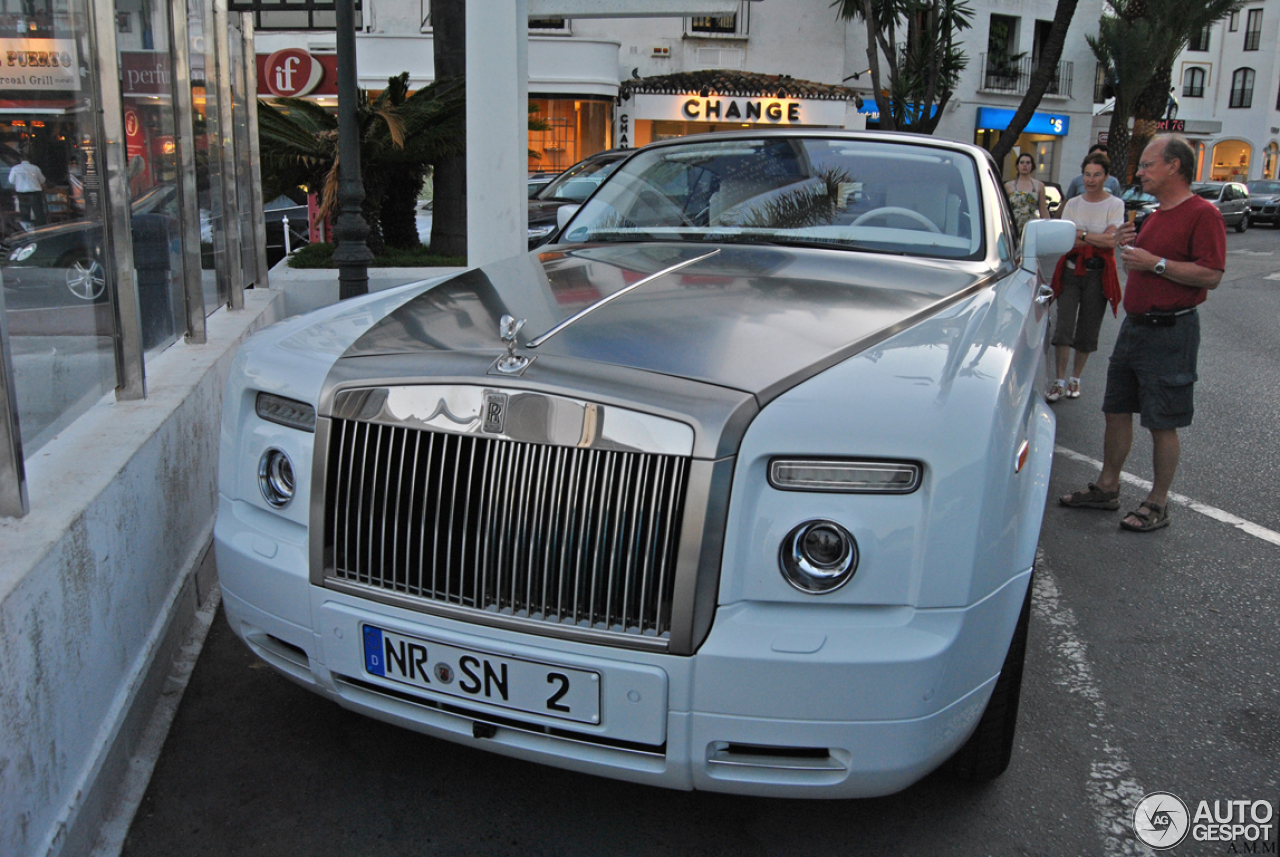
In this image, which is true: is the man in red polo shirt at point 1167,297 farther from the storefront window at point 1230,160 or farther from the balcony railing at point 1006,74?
the storefront window at point 1230,160

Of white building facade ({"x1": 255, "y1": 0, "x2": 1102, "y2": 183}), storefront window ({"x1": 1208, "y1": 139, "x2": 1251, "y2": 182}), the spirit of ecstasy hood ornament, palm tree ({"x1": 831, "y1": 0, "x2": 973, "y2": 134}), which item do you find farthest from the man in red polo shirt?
storefront window ({"x1": 1208, "y1": 139, "x2": 1251, "y2": 182})

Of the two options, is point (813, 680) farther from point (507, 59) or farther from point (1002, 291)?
point (507, 59)

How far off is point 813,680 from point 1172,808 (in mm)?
1290

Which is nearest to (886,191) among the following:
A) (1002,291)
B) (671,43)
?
(1002,291)

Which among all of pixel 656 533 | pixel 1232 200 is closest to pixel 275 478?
pixel 656 533

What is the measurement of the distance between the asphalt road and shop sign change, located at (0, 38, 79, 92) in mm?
1820

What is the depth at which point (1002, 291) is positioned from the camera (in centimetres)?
331

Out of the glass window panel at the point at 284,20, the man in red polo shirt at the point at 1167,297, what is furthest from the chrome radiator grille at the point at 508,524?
the glass window panel at the point at 284,20

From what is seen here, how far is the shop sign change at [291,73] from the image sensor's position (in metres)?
20.1

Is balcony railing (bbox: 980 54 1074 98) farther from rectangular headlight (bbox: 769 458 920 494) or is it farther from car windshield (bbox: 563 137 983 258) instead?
rectangular headlight (bbox: 769 458 920 494)

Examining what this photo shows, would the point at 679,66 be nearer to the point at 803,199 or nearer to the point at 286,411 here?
the point at 803,199

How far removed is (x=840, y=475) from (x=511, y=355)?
29.9 inches

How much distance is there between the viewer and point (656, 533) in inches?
85.0

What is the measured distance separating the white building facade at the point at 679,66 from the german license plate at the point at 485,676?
2006 cm
